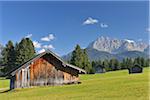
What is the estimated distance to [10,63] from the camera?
119 m

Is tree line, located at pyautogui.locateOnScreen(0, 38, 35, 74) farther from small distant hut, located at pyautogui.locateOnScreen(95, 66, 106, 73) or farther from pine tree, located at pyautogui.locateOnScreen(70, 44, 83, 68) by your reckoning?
small distant hut, located at pyautogui.locateOnScreen(95, 66, 106, 73)

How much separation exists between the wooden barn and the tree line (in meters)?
67.4

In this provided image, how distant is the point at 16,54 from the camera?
11806cm

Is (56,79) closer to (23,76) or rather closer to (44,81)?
(44,81)

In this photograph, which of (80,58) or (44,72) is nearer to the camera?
(44,72)

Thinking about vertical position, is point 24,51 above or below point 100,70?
above

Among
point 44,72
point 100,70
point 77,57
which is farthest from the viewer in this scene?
point 100,70

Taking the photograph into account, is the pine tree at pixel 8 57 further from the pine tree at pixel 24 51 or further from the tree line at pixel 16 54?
the pine tree at pixel 24 51

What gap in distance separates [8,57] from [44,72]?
247ft

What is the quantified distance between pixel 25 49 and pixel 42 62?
7085 centimetres

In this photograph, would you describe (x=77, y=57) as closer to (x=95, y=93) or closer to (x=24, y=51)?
(x=24, y=51)

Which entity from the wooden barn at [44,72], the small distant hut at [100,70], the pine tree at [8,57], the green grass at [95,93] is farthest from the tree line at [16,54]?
the green grass at [95,93]

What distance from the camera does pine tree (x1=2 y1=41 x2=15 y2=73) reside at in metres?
118

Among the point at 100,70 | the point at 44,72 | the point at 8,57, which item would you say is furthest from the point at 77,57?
the point at 44,72
